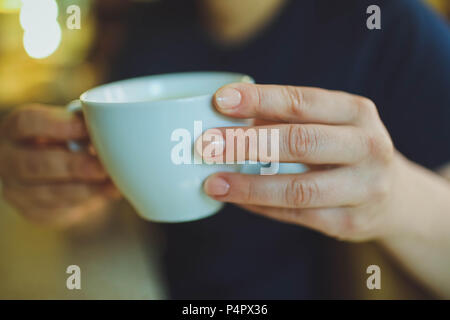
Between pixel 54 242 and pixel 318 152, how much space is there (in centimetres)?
45

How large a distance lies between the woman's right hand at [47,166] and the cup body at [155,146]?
0.26 feet

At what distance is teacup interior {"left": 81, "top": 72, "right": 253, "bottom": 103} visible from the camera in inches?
15.6

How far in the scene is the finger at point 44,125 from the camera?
1.28 feet

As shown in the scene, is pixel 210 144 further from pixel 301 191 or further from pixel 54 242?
pixel 54 242

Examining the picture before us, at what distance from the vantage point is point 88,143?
420mm

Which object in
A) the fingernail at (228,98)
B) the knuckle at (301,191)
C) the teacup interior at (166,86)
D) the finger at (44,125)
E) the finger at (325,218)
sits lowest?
the finger at (325,218)

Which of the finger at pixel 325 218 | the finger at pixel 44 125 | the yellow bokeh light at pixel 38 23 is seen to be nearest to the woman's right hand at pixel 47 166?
the finger at pixel 44 125

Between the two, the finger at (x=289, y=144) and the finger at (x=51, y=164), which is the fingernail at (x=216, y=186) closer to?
the finger at (x=289, y=144)

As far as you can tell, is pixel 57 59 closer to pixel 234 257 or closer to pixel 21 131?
pixel 21 131

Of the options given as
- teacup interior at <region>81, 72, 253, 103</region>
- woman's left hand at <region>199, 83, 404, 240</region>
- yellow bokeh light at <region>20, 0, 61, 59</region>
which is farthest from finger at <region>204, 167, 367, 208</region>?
yellow bokeh light at <region>20, 0, 61, 59</region>

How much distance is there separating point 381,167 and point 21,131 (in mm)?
392

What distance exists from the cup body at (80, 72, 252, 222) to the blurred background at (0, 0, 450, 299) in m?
0.15

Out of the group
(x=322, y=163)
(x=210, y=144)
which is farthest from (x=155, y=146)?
(x=322, y=163)

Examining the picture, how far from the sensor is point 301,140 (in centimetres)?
32
